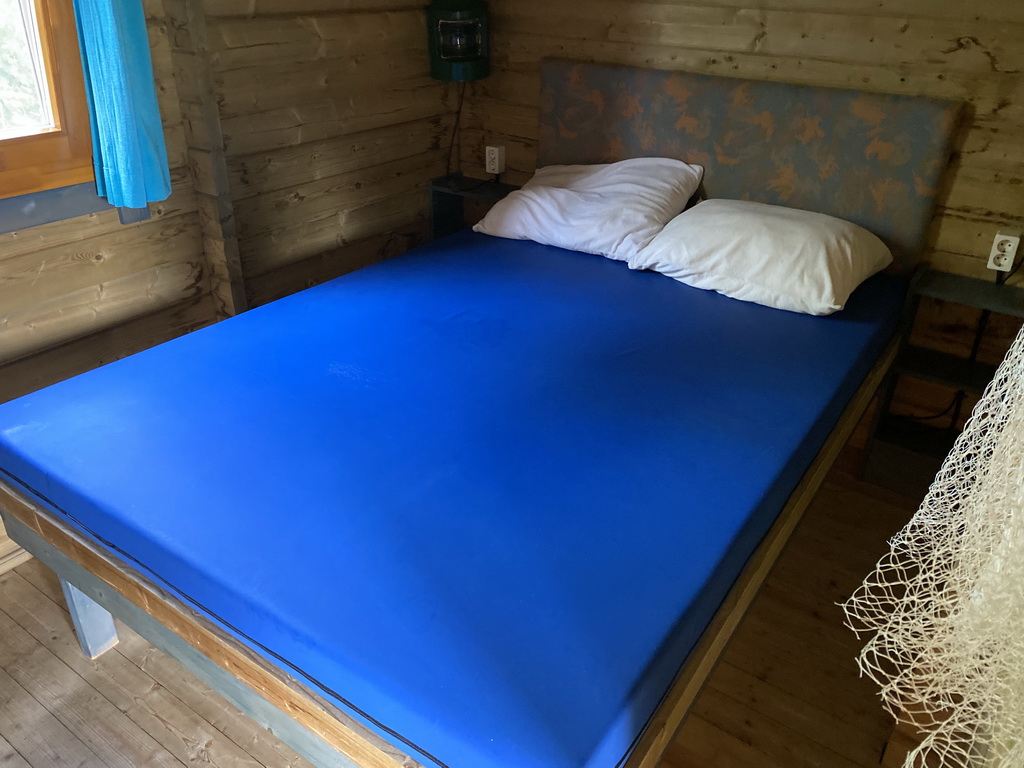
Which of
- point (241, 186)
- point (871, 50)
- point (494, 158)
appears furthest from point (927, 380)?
point (241, 186)

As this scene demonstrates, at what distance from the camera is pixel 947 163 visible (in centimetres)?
250

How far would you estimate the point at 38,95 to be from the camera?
7.13ft

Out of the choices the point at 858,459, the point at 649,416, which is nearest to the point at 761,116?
the point at 858,459

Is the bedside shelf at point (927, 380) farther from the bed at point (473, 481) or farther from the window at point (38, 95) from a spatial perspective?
the window at point (38, 95)

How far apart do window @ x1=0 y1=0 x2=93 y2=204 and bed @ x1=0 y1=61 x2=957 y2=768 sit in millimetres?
618

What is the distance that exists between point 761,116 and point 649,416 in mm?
1422

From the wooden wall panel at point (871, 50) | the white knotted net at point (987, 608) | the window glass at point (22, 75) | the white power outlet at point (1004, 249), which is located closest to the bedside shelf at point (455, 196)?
the wooden wall panel at point (871, 50)

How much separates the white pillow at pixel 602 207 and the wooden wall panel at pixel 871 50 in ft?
1.36

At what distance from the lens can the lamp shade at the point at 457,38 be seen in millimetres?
3129

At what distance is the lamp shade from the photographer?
313 centimetres

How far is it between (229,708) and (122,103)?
1.64 m

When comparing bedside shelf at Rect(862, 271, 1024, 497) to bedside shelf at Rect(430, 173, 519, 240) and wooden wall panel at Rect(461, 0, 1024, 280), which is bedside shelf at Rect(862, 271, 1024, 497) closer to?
wooden wall panel at Rect(461, 0, 1024, 280)

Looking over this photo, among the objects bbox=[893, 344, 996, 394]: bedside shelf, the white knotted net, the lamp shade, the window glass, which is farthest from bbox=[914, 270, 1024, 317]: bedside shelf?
the window glass

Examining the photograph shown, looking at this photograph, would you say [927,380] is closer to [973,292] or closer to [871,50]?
[973,292]
